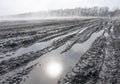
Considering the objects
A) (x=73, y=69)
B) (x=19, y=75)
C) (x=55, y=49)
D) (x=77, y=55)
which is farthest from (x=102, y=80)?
(x=55, y=49)

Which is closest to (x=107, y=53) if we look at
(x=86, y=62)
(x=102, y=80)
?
(x=86, y=62)

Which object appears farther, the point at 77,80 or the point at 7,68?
the point at 7,68

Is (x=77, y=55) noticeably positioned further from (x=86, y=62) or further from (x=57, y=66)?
(x=57, y=66)

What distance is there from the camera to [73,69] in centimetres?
1122

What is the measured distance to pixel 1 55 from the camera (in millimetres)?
15234

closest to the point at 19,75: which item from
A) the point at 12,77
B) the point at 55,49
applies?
the point at 12,77

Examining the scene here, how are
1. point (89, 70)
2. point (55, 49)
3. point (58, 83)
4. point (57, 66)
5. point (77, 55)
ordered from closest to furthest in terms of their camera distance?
point (58, 83)
point (89, 70)
point (57, 66)
point (77, 55)
point (55, 49)

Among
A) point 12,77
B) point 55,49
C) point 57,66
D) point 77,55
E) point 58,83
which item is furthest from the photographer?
point 55,49

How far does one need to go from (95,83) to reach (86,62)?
3535 mm

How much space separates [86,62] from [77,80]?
3.30 m

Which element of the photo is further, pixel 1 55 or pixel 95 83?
pixel 1 55

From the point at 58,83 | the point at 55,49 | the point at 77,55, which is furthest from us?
the point at 55,49

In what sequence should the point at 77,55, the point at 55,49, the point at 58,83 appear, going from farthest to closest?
the point at 55,49 < the point at 77,55 < the point at 58,83

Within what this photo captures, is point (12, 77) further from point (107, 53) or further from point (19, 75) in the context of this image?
point (107, 53)
